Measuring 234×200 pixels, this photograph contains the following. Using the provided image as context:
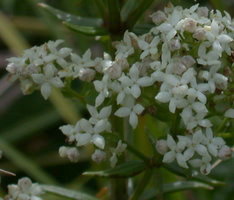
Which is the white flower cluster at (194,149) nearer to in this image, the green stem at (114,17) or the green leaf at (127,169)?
the green leaf at (127,169)

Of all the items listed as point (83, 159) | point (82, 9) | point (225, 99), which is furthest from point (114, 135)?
point (82, 9)

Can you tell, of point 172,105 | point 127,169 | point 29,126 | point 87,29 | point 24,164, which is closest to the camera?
point 172,105

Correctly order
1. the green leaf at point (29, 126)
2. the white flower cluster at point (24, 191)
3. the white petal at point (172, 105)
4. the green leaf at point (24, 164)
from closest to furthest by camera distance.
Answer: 1. the white petal at point (172, 105)
2. the white flower cluster at point (24, 191)
3. the green leaf at point (24, 164)
4. the green leaf at point (29, 126)

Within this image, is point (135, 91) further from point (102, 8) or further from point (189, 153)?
point (102, 8)

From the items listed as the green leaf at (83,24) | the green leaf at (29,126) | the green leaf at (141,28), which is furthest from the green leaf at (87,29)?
the green leaf at (29,126)

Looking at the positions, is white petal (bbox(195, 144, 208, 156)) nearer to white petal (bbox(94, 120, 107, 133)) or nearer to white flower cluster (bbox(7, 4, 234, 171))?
white flower cluster (bbox(7, 4, 234, 171))

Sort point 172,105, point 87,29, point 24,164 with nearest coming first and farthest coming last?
point 172,105 < point 87,29 < point 24,164

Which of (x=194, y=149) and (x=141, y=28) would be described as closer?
(x=194, y=149)

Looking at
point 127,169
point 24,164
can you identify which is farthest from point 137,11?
point 24,164
